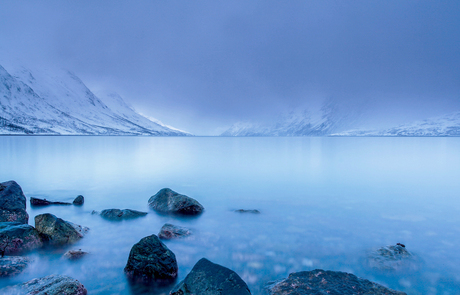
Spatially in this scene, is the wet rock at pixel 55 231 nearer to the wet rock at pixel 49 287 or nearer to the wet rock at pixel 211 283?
the wet rock at pixel 49 287

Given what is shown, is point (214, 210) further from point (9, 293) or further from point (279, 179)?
point (279, 179)

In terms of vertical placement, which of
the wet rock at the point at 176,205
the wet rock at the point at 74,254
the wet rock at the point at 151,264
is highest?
the wet rock at the point at 176,205

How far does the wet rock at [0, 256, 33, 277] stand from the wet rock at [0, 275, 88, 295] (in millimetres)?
610

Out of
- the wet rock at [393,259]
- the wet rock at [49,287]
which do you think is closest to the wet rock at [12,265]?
the wet rock at [49,287]

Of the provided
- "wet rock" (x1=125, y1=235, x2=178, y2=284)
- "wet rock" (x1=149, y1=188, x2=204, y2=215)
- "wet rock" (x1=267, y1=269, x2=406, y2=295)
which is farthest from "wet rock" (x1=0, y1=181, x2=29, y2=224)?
"wet rock" (x1=267, y1=269, x2=406, y2=295)

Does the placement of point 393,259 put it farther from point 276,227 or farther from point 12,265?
point 12,265

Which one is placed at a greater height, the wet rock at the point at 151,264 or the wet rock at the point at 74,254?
the wet rock at the point at 151,264

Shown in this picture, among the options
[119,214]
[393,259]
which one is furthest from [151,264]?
[393,259]

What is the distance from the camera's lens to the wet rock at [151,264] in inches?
209

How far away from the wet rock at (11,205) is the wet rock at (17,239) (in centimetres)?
116

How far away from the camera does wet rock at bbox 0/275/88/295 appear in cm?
443

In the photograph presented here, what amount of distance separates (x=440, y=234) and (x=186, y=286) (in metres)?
7.98

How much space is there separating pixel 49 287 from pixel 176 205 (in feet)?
18.6

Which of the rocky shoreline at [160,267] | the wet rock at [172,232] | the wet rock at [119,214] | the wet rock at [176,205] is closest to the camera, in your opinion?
the rocky shoreline at [160,267]
